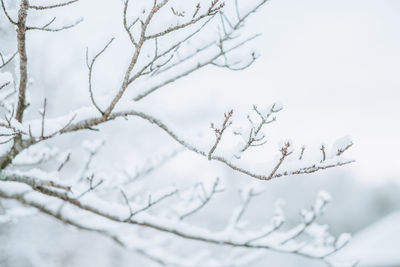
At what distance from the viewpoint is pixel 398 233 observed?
28.8ft

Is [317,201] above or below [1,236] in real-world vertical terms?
above

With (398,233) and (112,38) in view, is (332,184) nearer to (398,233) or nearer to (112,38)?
(398,233)

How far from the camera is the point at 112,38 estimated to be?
188 centimetres

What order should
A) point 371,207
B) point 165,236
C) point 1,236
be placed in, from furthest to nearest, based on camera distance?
point 371,207, point 1,236, point 165,236

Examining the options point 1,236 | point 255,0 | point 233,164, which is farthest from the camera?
point 1,236

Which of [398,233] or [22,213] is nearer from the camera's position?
[22,213]

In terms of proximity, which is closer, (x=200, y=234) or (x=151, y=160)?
(x=200, y=234)

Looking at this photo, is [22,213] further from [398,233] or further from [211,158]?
[398,233]

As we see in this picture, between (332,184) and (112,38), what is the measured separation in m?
36.9

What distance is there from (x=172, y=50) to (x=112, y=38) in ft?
1.62

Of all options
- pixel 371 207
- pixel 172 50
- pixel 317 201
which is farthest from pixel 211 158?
pixel 371 207

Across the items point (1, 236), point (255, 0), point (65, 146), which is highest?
point (255, 0)

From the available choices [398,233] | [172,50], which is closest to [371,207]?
[398,233]

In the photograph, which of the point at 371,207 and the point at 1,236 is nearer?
the point at 1,236
